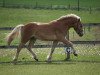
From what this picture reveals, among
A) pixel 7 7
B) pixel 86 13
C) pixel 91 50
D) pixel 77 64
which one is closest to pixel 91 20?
pixel 86 13

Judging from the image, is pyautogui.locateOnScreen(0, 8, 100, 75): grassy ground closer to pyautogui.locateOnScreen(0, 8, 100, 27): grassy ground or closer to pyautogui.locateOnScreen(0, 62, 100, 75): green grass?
pyautogui.locateOnScreen(0, 62, 100, 75): green grass

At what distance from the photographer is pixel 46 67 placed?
14719mm

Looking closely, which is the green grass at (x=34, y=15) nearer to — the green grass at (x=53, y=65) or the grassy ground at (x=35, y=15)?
the grassy ground at (x=35, y=15)

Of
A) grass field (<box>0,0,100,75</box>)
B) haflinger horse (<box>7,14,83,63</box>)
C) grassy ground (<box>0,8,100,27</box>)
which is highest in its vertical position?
haflinger horse (<box>7,14,83,63</box>)

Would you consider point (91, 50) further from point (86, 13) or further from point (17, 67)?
point (86, 13)

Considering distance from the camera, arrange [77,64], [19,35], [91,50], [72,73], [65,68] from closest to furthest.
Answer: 1. [72,73]
2. [65,68]
3. [77,64]
4. [19,35]
5. [91,50]

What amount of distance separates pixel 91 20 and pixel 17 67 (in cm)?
4038

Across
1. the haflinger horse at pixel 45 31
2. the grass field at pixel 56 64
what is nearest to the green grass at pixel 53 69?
the grass field at pixel 56 64

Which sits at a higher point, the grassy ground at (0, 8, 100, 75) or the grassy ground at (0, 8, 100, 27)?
the grassy ground at (0, 8, 100, 75)

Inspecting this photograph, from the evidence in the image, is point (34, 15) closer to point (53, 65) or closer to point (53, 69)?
point (53, 65)

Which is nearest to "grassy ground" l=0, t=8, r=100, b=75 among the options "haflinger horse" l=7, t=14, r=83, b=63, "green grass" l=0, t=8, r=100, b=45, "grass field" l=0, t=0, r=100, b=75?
"grass field" l=0, t=0, r=100, b=75

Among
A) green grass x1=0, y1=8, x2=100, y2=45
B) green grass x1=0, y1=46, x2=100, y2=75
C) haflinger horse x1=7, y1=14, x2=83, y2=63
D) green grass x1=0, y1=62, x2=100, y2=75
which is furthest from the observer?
green grass x1=0, y1=8, x2=100, y2=45

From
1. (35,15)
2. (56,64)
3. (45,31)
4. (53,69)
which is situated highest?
(45,31)

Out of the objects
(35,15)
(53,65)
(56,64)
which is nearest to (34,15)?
(35,15)
